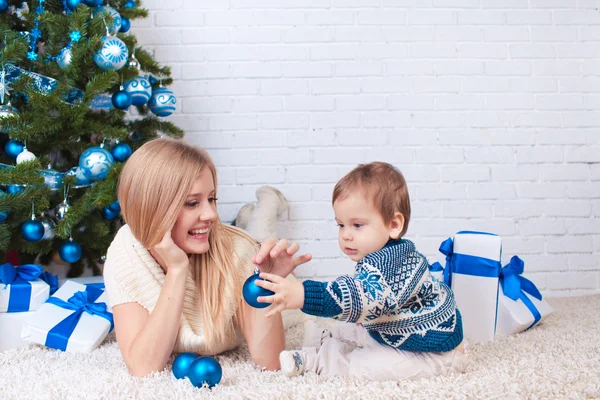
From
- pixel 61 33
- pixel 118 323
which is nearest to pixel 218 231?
pixel 118 323

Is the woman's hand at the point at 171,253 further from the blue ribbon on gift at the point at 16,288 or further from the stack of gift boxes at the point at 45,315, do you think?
the blue ribbon on gift at the point at 16,288

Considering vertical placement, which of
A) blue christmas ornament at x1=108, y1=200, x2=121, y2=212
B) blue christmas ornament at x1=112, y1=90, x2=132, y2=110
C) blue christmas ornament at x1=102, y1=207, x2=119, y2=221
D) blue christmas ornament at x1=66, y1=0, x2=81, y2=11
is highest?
blue christmas ornament at x1=66, y1=0, x2=81, y2=11

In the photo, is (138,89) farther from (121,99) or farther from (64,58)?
(64,58)

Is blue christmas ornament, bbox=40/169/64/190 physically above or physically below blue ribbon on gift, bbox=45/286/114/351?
above

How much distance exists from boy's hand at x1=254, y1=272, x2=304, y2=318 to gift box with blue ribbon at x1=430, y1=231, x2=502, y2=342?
0.87 meters

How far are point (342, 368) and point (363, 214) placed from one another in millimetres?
396

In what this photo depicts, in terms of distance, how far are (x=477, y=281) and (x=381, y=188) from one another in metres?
0.70

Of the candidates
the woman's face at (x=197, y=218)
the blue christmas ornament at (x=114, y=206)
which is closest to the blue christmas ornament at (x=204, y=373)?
the woman's face at (x=197, y=218)

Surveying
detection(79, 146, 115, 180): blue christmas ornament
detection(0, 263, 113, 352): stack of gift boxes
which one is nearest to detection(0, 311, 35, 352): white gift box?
detection(0, 263, 113, 352): stack of gift boxes

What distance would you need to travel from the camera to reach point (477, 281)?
72.2 inches

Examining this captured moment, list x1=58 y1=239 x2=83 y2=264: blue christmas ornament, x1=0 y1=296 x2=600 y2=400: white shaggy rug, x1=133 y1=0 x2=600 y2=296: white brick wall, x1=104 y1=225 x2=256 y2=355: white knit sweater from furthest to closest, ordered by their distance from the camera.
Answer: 1. x1=133 y1=0 x2=600 y2=296: white brick wall
2. x1=58 y1=239 x2=83 y2=264: blue christmas ornament
3. x1=104 y1=225 x2=256 y2=355: white knit sweater
4. x1=0 y1=296 x2=600 y2=400: white shaggy rug

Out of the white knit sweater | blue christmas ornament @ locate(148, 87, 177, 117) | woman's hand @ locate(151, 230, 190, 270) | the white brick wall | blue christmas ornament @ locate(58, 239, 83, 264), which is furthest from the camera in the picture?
the white brick wall

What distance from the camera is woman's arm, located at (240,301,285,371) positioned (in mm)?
1446

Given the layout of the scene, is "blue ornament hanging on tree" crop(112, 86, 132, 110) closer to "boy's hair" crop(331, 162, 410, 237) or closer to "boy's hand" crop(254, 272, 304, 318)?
"boy's hair" crop(331, 162, 410, 237)
